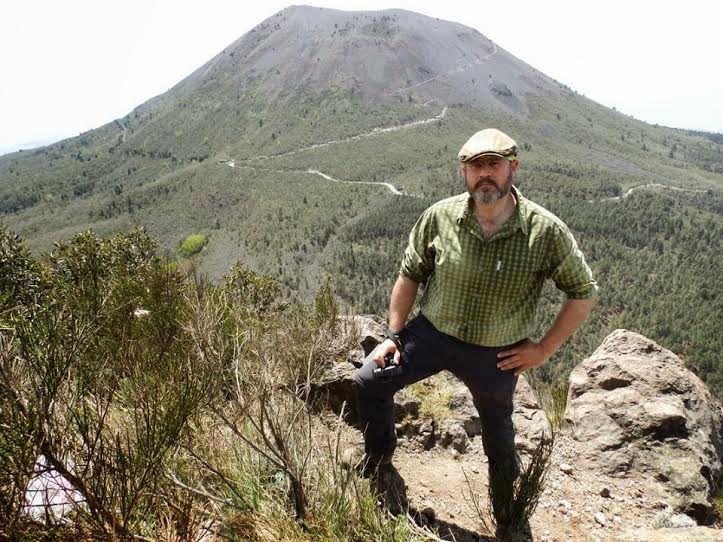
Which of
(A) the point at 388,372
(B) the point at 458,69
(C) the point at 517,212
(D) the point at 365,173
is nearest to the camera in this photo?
(C) the point at 517,212

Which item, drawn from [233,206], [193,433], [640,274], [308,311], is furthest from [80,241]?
[233,206]

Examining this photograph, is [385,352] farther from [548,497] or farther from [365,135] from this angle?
[365,135]

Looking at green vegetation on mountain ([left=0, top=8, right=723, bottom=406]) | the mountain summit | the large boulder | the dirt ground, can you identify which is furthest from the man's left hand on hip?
the mountain summit

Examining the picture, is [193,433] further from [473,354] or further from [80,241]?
[80,241]

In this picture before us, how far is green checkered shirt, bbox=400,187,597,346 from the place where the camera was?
1.83m

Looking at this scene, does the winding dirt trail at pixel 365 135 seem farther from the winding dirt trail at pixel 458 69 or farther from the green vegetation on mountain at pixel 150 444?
the green vegetation on mountain at pixel 150 444

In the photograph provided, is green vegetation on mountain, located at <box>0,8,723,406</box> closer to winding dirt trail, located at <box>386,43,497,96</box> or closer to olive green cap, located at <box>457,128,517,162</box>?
winding dirt trail, located at <box>386,43,497,96</box>

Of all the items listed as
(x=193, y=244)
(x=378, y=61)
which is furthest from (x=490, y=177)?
(x=378, y=61)

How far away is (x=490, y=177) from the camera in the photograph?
Result: 1.78 m

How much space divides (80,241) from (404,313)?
10.9 meters

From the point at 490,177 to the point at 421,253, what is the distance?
48cm

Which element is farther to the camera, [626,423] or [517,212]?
[626,423]

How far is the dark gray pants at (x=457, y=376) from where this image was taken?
1976mm

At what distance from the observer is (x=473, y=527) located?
6.98 feet
